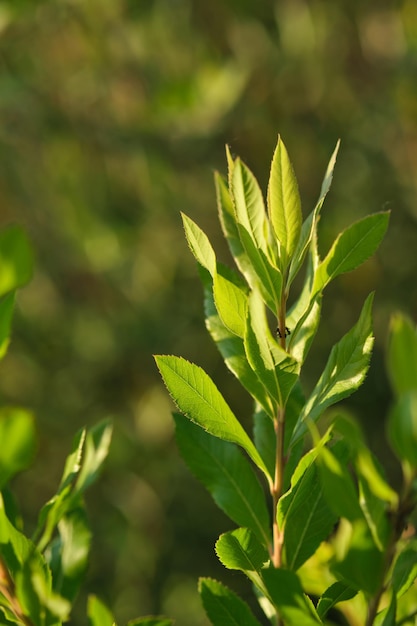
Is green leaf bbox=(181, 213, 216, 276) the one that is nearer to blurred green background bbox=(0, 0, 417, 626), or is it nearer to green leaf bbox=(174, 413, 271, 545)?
green leaf bbox=(174, 413, 271, 545)

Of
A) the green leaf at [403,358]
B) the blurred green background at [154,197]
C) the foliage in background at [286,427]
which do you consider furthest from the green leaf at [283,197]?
the blurred green background at [154,197]

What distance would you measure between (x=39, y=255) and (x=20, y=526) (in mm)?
2040

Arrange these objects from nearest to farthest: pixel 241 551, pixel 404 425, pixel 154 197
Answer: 1. pixel 404 425
2. pixel 241 551
3. pixel 154 197

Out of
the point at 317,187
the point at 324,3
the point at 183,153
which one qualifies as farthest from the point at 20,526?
the point at 324,3

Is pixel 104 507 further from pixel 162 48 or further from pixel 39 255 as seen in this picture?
pixel 162 48

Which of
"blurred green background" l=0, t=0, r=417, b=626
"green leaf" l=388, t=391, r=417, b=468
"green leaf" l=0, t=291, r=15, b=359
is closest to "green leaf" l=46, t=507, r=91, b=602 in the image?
"green leaf" l=0, t=291, r=15, b=359

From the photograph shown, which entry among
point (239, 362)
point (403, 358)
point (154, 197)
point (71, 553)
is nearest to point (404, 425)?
point (403, 358)

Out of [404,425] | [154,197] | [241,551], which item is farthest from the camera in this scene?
[154,197]

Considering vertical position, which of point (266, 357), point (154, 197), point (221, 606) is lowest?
point (154, 197)

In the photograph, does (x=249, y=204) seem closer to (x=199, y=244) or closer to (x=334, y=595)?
(x=199, y=244)

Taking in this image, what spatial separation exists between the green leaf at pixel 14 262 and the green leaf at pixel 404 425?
20 cm

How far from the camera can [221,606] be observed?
361 mm

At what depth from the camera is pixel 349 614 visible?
0.47 m

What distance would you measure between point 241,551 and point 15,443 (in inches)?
4.5
